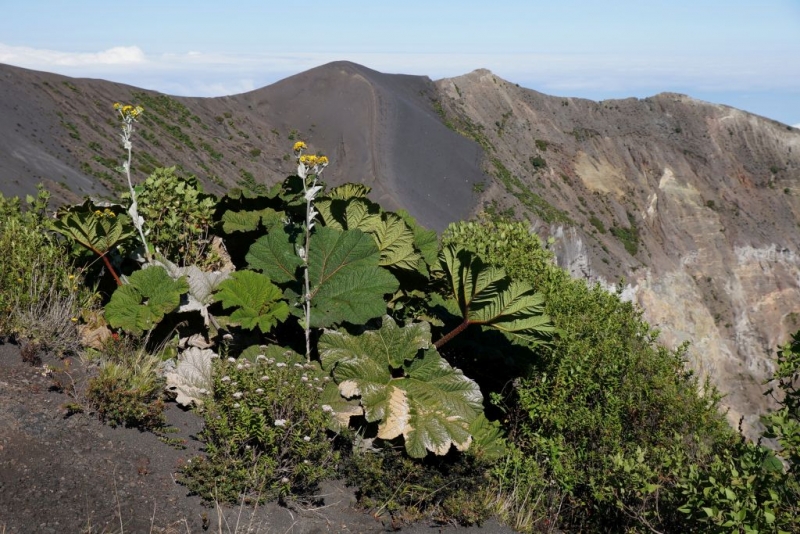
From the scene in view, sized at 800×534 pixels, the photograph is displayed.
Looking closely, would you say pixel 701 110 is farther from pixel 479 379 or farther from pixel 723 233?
pixel 479 379

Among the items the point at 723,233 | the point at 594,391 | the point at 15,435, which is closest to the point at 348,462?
the point at 15,435

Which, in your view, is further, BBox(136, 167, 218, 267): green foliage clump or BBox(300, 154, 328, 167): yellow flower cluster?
BBox(136, 167, 218, 267): green foliage clump

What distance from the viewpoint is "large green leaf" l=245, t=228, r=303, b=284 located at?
18.9 feet

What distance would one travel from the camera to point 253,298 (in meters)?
5.62

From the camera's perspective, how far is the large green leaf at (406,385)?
505cm

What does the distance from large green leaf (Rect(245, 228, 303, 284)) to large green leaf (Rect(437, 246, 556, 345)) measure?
3.63 ft

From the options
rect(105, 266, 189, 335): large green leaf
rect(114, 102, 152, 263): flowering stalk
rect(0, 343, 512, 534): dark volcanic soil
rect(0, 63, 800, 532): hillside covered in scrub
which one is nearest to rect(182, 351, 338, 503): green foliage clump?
rect(0, 63, 800, 532): hillside covered in scrub

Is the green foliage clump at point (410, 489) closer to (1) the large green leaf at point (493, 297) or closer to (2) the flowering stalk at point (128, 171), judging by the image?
(1) the large green leaf at point (493, 297)

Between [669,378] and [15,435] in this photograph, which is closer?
[15,435]

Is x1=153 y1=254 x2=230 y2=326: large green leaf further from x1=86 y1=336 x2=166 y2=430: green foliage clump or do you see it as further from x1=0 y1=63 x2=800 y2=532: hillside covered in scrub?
x1=86 y1=336 x2=166 y2=430: green foliage clump

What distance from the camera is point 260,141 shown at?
4181 centimetres

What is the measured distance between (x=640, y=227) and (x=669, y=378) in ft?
160

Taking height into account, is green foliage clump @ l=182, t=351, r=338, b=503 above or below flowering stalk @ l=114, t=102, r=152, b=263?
below

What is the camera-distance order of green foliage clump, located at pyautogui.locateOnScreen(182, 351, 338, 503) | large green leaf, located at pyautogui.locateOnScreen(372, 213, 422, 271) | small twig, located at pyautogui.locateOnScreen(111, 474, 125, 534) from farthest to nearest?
large green leaf, located at pyautogui.locateOnScreen(372, 213, 422, 271)
green foliage clump, located at pyautogui.locateOnScreen(182, 351, 338, 503)
small twig, located at pyautogui.locateOnScreen(111, 474, 125, 534)
